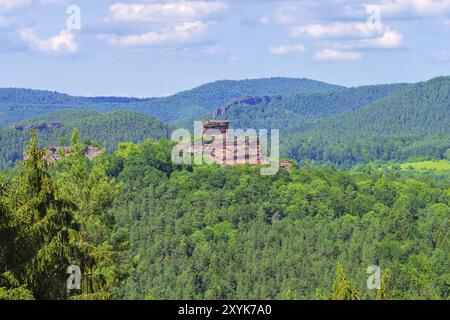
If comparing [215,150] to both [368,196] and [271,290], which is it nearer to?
[368,196]

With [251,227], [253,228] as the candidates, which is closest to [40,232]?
[253,228]

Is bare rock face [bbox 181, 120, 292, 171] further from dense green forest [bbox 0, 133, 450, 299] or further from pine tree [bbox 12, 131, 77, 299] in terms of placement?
pine tree [bbox 12, 131, 77, 299]

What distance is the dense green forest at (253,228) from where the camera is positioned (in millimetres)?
68388

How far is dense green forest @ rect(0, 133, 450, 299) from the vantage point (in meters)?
68.4

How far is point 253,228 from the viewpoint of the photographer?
328 feet

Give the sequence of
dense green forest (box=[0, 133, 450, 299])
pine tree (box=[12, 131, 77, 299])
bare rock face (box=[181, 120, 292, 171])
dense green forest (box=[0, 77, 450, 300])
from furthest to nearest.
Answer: bare rock face (box=[181, 120, 292, 171]) < dense green forest (box=[0, 133, 450, 299]) < dense green forest (box=[0, 77, 450, 300]) < pine tree (box=[12, 131, 77, 299])

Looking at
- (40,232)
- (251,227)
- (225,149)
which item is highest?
(40,232)

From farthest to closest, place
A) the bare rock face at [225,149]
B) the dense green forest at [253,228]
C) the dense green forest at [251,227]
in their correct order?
the bare rock face at [225,149] → the dense green forest at [253,228] → the dense green forest at [251,227]

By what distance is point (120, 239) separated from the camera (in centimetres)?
3800

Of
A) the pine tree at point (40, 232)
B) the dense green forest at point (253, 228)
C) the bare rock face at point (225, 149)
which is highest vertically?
the pine tree at point (40, 232)

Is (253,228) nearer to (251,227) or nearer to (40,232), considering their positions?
(251,227)

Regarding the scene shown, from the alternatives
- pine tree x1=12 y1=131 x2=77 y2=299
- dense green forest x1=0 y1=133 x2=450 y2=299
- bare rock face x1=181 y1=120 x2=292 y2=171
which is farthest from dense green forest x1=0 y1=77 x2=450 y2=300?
pine tree x1=12 y1=131 x2=77 y2=299

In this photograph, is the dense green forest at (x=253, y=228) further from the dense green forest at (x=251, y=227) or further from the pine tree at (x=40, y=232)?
the pine tree at (x=40, y=232)

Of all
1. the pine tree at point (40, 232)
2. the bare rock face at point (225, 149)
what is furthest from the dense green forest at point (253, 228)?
the pine tree at point (40, 232)
